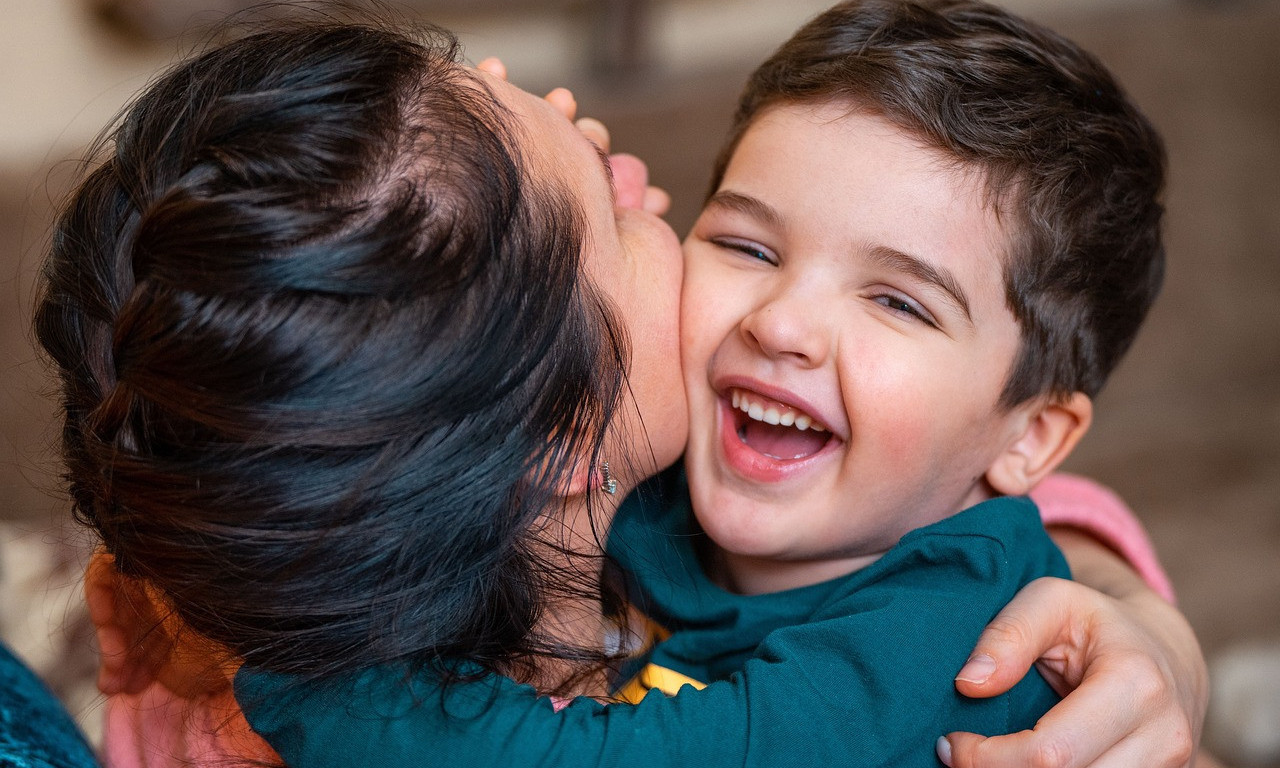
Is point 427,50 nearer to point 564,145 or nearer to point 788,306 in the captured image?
point 564,145

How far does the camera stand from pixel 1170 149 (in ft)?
7.30

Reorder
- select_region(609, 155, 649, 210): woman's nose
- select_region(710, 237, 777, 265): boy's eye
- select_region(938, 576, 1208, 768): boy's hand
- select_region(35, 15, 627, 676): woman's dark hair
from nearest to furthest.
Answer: select_region(35, 15, 627, 676): woman's dark hair < select_region(938, 576, 1208, 768): boy's hand < select_region(710, 237, 777, 265): boy's eye < select_region(609, 155, 649, 210): woman's nose

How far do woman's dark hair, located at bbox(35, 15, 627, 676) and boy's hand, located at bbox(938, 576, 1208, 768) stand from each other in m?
0.39

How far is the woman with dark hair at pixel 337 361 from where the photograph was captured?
2.38 feet

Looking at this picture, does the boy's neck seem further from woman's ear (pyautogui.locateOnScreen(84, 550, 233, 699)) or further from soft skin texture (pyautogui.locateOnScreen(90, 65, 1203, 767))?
woman's ear (pyautogui.locateOnScreen(84, 550, 233, 699))

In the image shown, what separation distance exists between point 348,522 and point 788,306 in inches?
18.2

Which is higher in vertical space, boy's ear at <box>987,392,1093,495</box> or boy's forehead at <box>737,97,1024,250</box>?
boy's forehead at <box>737,97,1024,250</box>

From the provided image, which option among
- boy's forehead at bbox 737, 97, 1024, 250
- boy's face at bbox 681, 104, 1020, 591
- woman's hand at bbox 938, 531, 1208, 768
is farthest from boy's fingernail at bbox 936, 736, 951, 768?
boy's forehead at bbox 737, 97, 1024, 250

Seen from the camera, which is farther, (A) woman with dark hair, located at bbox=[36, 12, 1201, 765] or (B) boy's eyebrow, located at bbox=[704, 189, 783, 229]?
(B) boy's eyebrow, located at bbox=[704, 189, 783, 229]

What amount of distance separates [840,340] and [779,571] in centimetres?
29

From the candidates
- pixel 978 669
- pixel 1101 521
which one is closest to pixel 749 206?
pixel 978 669

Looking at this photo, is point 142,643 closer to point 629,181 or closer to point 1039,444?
point 629,181

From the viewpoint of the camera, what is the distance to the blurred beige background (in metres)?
1.83

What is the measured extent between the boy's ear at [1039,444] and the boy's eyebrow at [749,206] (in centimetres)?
35
